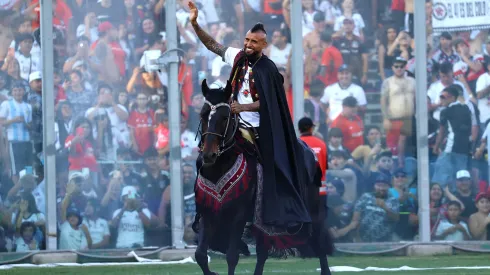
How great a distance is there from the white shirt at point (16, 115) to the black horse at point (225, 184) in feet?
21.5

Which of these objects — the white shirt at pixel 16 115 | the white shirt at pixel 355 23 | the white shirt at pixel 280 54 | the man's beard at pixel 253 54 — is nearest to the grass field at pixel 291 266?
the white shirt at pixel 16 115

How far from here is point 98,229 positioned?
59.1ft

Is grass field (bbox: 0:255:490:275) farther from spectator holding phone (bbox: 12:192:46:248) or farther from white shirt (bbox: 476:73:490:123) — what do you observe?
white shirt (bbox: 476:73:490:123)

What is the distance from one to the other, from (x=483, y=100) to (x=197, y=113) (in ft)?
14.7

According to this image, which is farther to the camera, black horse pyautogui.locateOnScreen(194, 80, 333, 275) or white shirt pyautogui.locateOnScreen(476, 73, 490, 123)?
white shirt pyautogui.locateOnScreen(476, 73, 490, 123)

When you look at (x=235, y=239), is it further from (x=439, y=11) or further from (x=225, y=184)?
(x=439, y=11)

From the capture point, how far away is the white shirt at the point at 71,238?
17.8m

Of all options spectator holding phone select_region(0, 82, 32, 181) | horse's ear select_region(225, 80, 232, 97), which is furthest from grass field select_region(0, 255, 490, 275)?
horse's ear select_region(225, 80, 232, 97)

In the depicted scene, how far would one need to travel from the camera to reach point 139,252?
17797 millimetres

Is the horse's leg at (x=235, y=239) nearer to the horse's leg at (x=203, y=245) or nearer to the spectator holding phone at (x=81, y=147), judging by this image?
the horse's leg at (x=203, y=245)

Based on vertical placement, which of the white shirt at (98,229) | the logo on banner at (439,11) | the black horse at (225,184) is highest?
the logo on banner at (439,11)

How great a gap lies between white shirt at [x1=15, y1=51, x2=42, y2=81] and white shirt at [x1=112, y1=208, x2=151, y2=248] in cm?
245

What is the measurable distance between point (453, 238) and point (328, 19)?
3.93 metres

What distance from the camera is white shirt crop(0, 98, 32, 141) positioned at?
17578 millimetres
